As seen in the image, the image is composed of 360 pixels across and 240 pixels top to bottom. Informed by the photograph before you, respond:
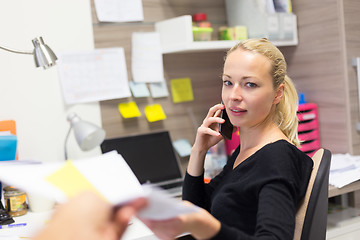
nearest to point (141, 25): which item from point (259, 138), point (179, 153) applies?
point (179, 153)

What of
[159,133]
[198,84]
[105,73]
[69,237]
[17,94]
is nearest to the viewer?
[69,237]

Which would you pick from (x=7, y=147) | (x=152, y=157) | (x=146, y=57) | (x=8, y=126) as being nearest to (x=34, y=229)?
(x=7, y=147)

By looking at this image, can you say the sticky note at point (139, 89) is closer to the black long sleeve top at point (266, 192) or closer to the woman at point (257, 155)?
the woman at point (257, 155)

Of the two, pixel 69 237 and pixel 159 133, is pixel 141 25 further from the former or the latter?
pixel 69 237

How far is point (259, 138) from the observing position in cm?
128

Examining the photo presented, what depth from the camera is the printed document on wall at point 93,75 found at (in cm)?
191

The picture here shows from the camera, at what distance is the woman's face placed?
121 centimetres

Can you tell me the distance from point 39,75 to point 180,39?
62 centimetres

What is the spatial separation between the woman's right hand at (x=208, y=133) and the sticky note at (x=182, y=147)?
74 centimetres

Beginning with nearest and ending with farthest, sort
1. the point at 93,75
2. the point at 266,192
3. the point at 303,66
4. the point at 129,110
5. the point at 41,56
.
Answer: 1. the point at 266,192
2. the point at 41,56
3. the point at 93,75
4. the point at 129,110
5. the point at 303,66

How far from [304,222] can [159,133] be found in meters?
1.10

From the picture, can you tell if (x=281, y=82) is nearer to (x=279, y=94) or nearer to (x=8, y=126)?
(x=279, y=94)

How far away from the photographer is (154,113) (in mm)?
2139

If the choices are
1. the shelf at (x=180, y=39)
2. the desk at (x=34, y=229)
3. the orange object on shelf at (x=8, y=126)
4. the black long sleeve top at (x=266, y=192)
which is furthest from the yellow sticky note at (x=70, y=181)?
the shelf at (x=180, y=39)
